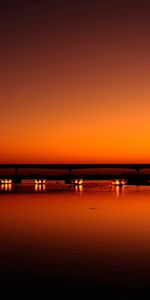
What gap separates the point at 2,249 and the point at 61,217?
60.9ft

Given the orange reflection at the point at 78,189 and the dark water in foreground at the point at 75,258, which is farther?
the orange reflection at the point at 78,189

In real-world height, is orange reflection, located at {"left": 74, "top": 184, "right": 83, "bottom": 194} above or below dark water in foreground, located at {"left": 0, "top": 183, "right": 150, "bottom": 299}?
above

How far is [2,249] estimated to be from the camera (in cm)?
2606

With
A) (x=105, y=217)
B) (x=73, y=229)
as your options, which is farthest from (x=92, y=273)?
(x=105, y=217)

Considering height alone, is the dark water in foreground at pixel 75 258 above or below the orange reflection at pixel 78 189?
below

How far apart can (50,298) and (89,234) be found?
53.8ft

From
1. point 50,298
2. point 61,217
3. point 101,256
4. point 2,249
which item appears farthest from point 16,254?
point 61,217

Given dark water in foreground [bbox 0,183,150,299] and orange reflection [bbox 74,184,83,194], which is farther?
orange reflection [bbox 74,184,83,194]

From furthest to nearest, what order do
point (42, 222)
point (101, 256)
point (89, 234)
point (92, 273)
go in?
point (42, 222) → point (89, 234) → point (101, 256) → point (92, 273)

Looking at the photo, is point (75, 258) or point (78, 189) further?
point (78, 189)

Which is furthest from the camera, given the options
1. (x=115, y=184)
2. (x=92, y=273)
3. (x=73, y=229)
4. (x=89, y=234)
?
(x=115, y=184)

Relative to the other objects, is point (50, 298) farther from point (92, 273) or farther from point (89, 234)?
point (89, 234)

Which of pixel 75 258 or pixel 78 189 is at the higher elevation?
pixel 78 189

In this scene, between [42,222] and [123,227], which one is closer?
[123,227]
